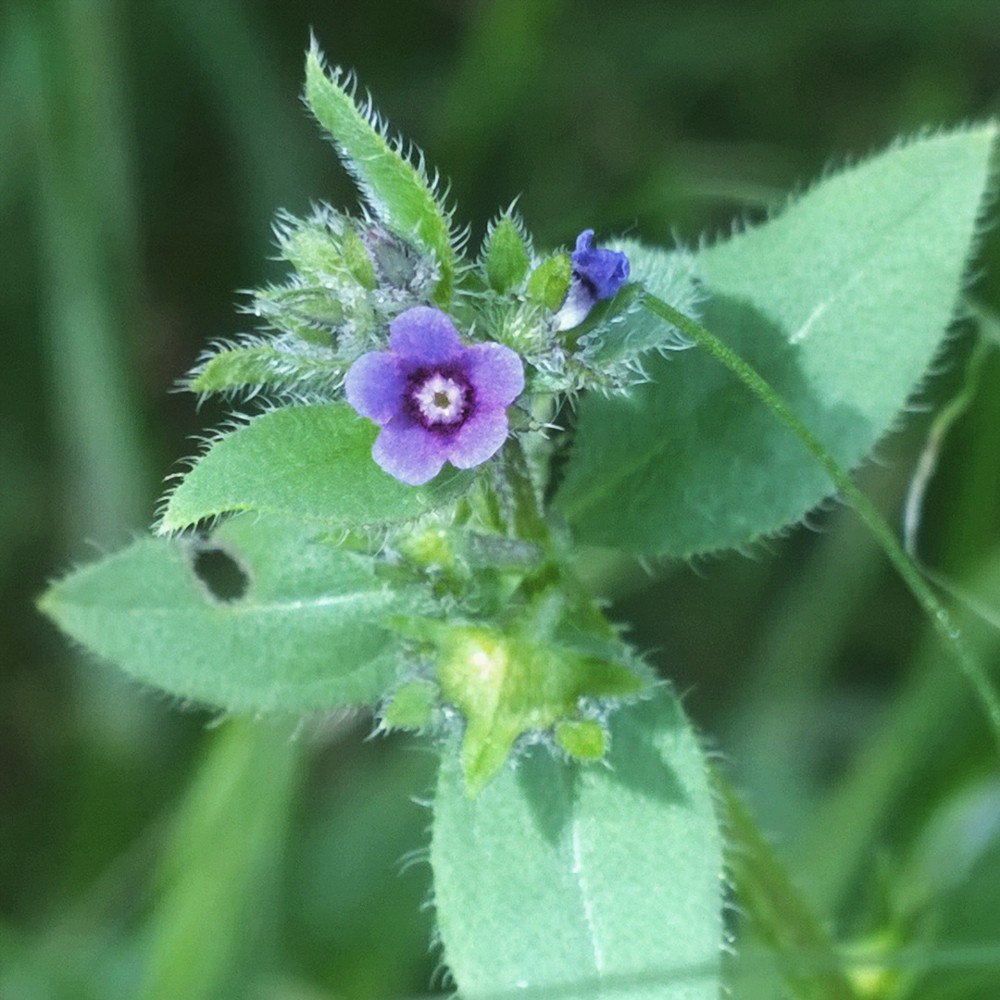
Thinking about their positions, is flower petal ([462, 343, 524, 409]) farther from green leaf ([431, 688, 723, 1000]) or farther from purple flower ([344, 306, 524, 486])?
green leaf ([431, 688, 723, 1000])

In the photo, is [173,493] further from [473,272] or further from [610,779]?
[610,779]

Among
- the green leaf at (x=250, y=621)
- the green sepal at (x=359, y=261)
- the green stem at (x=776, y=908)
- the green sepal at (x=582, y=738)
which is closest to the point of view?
the green sepal at (x=359, y=261)

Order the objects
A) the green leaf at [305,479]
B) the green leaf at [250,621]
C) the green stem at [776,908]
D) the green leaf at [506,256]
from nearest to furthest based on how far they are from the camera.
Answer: the green leaf at [305,479], the green leaf at [506,256], the green leaf at [250,621], the green stem at [776,908]

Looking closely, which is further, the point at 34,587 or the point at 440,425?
the point at 34,587

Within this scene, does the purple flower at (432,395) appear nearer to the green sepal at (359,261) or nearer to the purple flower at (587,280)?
the green sepal at (359,261)

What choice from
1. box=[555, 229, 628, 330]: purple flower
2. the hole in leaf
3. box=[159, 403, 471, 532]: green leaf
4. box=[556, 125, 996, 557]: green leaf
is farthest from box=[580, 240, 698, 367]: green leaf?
the hole in leaf

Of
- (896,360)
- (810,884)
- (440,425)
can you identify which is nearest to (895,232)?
(896,360)

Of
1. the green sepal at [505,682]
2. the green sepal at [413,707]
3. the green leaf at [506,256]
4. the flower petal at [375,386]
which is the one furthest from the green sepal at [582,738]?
the green leaf at [506,256]
